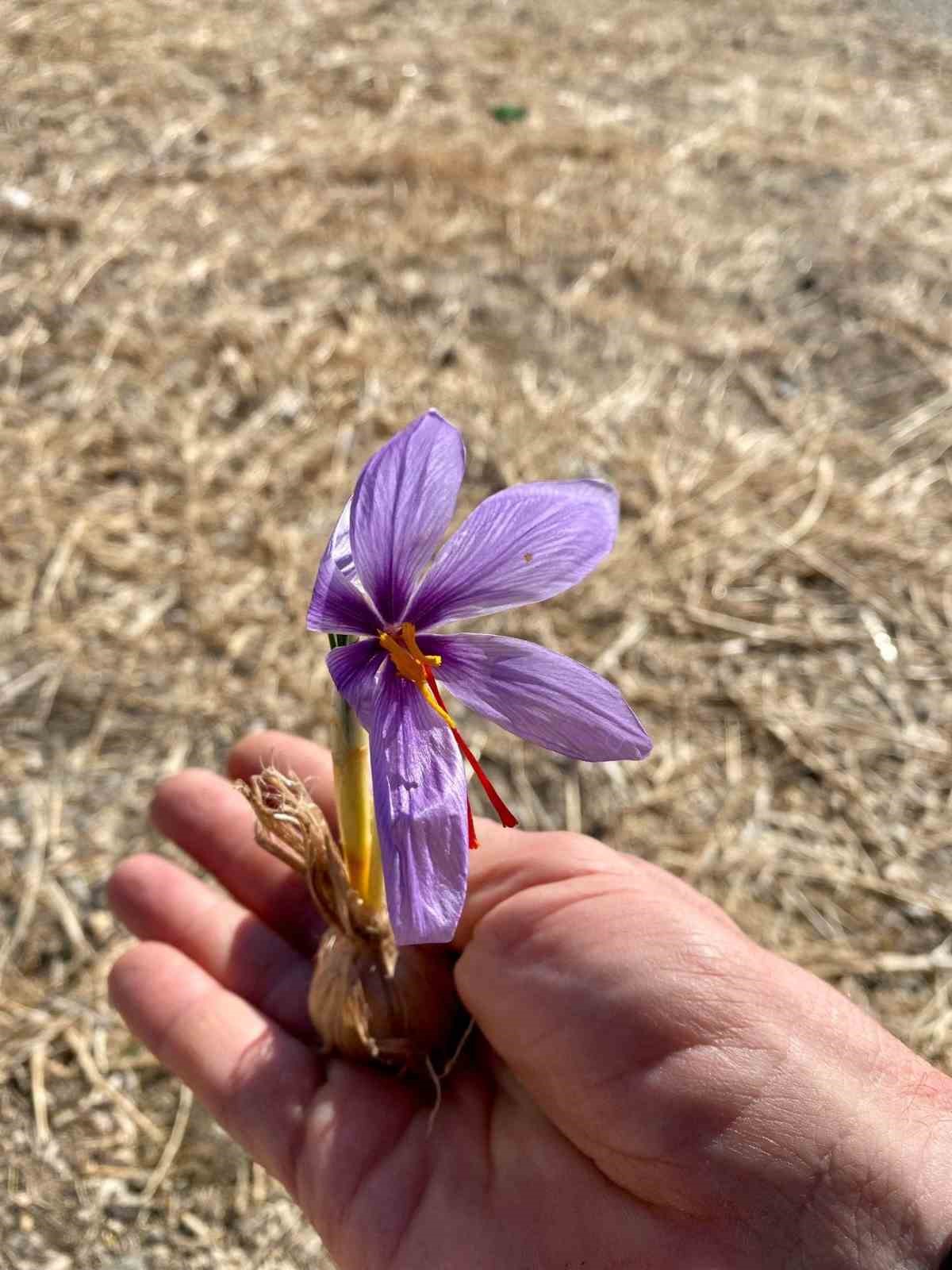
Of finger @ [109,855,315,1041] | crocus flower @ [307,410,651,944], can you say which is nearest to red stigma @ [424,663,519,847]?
crocus flower @ [307,410,651,944]

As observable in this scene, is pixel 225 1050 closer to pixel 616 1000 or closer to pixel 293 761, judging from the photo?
pixel 293 761

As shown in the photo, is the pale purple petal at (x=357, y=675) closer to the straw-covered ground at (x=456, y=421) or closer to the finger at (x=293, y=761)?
the finger at (x=293, y=761)

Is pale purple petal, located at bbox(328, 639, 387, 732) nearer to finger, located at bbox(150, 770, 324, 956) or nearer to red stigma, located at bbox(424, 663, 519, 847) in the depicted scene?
red stigma, located at bbox(424, 663, 519, 847)

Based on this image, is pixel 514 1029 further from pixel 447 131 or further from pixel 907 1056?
pixel 447 131

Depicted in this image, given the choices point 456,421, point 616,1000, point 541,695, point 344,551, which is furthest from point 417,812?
point 456,421

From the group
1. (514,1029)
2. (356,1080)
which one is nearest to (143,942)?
(356,1080)
